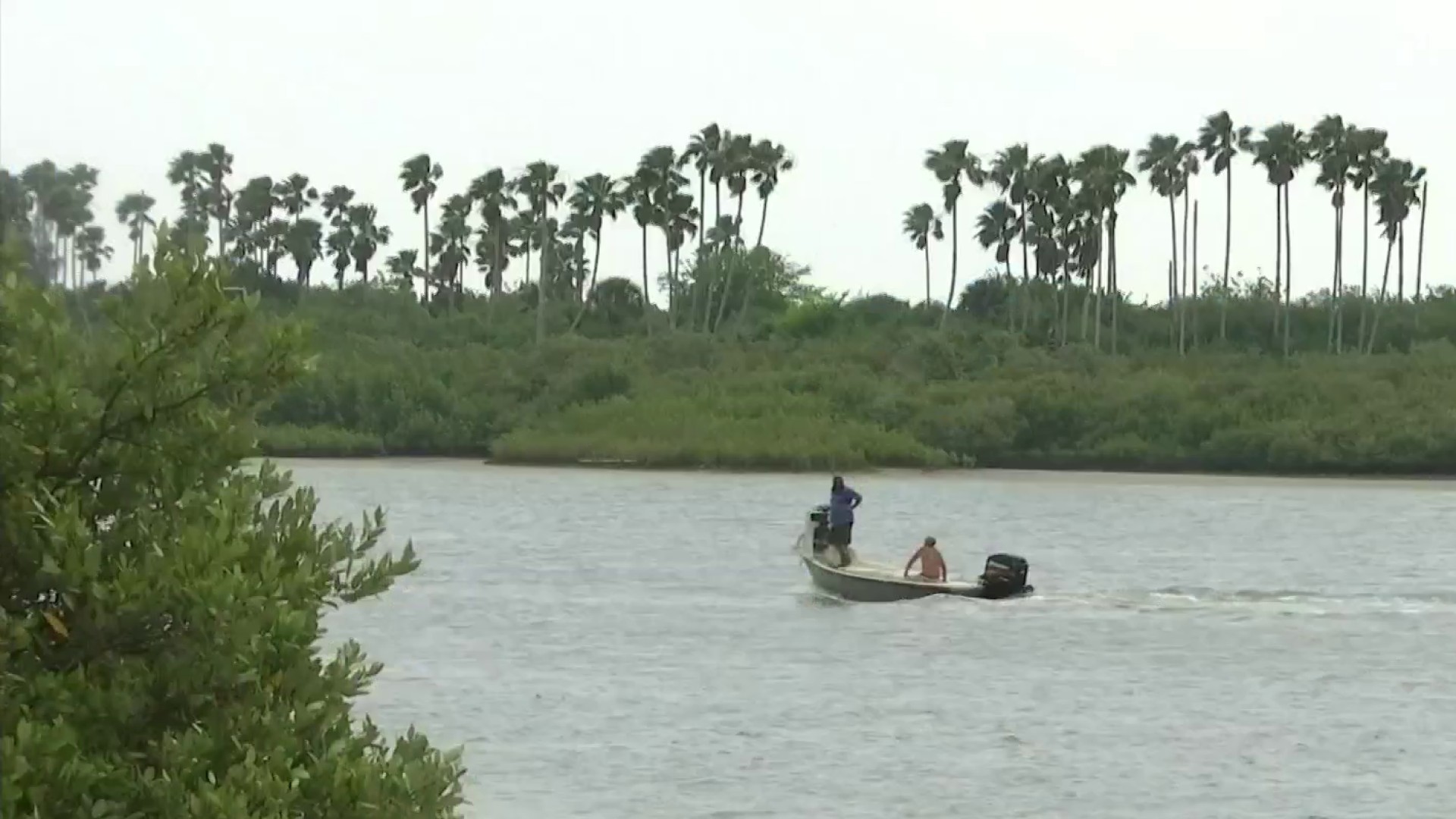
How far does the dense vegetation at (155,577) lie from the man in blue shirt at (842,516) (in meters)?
32.7

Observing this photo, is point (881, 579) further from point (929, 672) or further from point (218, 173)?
point (218, 173)

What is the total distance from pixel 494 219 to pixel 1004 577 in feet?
269

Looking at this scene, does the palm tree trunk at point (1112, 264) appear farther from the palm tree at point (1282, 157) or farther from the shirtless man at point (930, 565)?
the shirtless man at point (930, 565)

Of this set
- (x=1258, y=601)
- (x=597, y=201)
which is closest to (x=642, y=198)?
(x=597, y=201)

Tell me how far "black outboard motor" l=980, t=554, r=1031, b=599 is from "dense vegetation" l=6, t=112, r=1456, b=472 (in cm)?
4345

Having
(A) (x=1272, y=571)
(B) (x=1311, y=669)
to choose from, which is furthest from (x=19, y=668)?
(A) (x=1272, y=571)

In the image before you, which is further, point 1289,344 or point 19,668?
point 1289,344

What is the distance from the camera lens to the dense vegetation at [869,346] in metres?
93.7

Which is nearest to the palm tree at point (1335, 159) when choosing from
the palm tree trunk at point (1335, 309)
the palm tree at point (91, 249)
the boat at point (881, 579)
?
the palm tree trunk at point (1335, 309)

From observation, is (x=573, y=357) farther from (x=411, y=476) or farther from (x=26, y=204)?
(x=26, y=204)

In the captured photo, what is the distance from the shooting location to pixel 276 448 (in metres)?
95.6

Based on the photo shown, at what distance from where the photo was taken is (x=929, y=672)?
3509cm

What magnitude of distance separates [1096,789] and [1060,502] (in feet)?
Answer: 187

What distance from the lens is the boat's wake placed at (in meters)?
45.3
